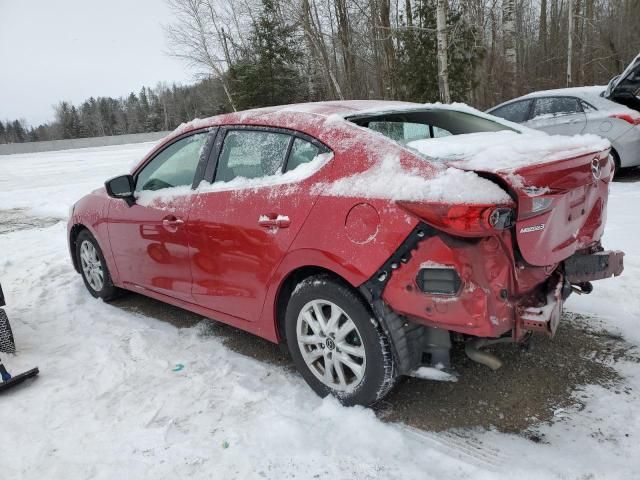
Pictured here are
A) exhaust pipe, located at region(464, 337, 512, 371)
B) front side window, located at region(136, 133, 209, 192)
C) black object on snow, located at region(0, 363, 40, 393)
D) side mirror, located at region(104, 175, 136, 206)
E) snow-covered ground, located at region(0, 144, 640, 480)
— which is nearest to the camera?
snow-covered ground, located at region(0, 144, 640, 480)

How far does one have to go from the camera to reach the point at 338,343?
257 centimetres

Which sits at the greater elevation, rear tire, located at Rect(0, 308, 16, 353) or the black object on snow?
rear tire, located at Rect(0, 308, 16, 353)

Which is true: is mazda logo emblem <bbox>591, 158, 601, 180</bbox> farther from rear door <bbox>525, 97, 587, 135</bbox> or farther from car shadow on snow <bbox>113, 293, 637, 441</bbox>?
rear door <bbox>525, 97, 587, 135</bbox>

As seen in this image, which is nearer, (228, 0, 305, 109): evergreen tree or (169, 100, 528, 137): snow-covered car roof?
(169, 100, 528, 137): snow-covered car roof

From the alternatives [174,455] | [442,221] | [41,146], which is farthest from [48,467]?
[41,146]

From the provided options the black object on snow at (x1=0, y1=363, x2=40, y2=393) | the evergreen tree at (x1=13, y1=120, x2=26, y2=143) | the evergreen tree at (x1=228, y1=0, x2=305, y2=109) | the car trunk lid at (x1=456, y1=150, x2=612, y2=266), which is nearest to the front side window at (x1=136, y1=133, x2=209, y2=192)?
the black object on snow at (x1=0, y1=363, x2=40, y2=393)

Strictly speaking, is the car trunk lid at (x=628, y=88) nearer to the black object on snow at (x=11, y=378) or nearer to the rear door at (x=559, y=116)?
the rear door at (x=559, y=116)

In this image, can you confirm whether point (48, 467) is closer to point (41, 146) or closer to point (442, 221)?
point (442, 221)

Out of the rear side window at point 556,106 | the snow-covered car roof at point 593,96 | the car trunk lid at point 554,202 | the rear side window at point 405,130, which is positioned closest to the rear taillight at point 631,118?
the snow-covered car roof at point 593,96

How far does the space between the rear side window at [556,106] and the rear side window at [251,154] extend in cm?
685

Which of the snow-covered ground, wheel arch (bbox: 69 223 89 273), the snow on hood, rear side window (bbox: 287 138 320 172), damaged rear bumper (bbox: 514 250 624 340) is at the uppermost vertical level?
rear side window (bbox: 287 138 320 172)

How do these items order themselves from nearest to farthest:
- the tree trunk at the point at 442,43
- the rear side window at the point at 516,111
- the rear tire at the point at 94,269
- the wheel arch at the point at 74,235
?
1. the rear tire at the point at 94,269
2. the wheel arch at the point at 74,235
3. the rear side window at the point at 516,111
4. the tree trunk at the point at 442,43

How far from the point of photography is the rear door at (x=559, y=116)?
7.90 m

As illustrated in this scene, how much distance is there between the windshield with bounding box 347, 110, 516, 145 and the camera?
9.02 feet
